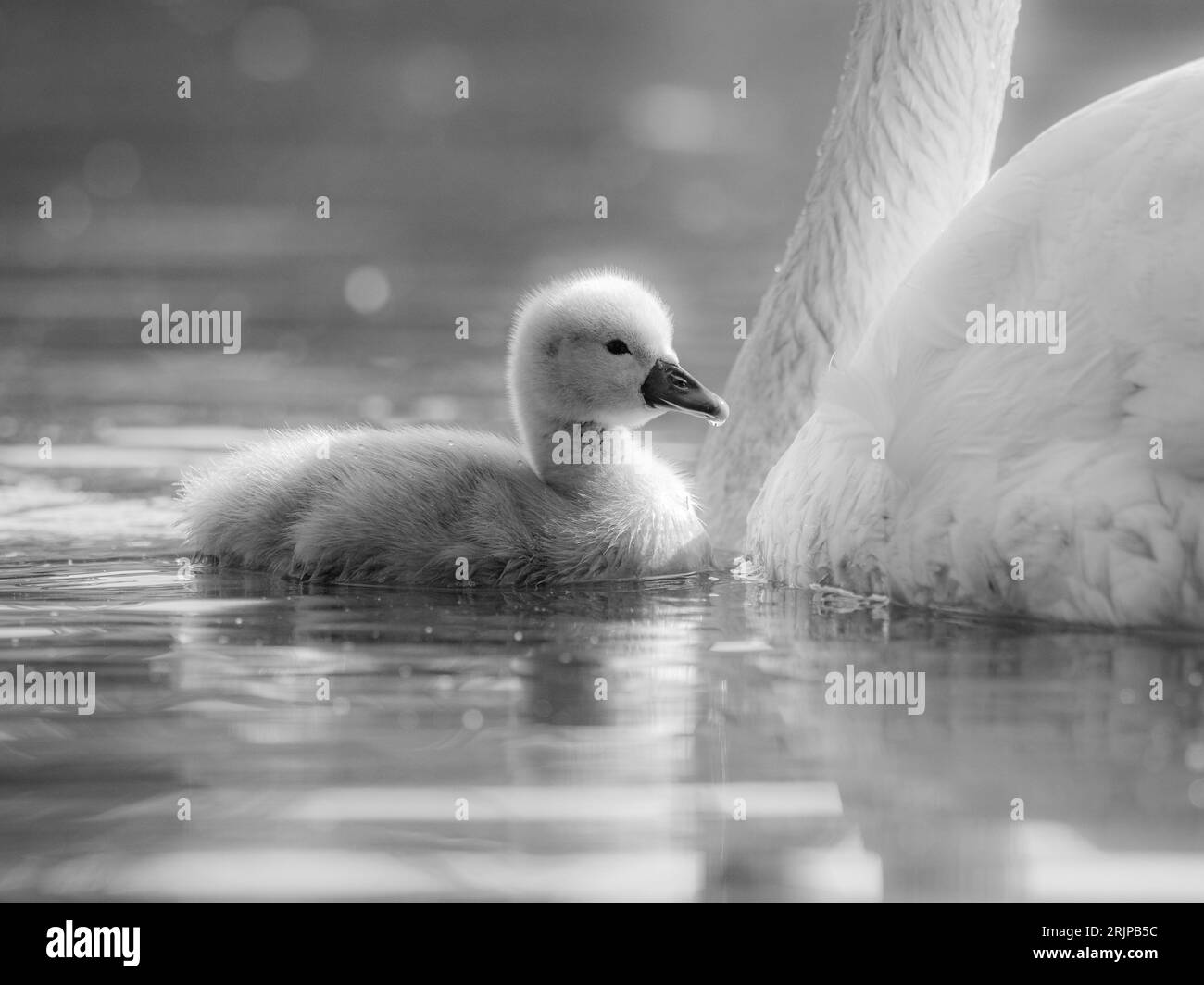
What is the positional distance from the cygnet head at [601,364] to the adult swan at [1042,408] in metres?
0.39

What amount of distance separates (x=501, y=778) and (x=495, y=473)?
2171mm

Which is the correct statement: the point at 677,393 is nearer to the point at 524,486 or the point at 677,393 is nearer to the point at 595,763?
the point at 524,486

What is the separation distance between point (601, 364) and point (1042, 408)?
1531 millimetres

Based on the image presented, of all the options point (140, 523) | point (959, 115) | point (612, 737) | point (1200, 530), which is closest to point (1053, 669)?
point (1200, 530)

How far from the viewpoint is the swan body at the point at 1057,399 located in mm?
3193

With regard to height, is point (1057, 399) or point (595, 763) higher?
point (1057, 399)

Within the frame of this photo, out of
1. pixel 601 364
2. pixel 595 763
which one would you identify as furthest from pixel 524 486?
pixel 595 763

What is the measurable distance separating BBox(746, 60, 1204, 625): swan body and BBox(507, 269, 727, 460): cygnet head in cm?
76

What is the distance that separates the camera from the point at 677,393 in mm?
4648

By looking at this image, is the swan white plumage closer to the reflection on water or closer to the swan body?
the reflection on water

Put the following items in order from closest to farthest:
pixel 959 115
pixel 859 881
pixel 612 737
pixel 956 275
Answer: pixel 859 881, pixel 612 737, pixel 956 275, pixel 959 115

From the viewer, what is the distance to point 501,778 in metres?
2.48

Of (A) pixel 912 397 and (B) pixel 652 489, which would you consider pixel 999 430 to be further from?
(B) pixel 652 489

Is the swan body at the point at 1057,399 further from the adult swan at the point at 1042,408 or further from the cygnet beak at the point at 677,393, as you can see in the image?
the cygnet beak at the point at 677,393
